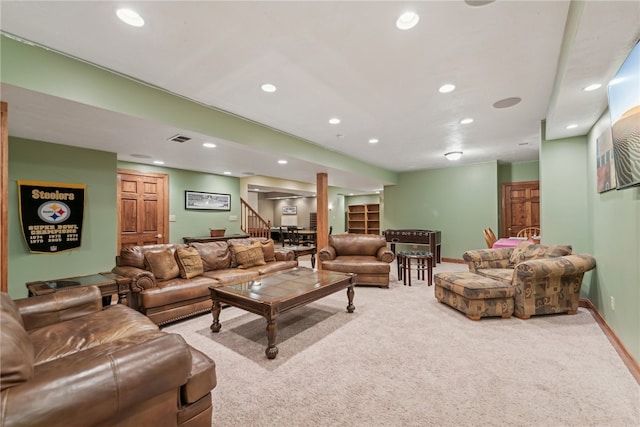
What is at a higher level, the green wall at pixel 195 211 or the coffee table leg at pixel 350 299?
the green wall at pixel 195 211

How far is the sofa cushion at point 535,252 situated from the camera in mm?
3514

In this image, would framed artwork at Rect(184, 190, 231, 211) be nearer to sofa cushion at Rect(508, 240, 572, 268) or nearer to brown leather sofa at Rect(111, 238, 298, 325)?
brown leather sofa at Rect(111, 238, 298, 325)

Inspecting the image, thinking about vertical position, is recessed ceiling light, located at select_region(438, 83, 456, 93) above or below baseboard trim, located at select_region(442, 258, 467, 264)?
above

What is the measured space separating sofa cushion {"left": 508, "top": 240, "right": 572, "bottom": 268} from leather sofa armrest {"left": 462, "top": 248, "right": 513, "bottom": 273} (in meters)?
0.07

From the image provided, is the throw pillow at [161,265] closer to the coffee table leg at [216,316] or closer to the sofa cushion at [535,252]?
the coffee table leg at [216,316]

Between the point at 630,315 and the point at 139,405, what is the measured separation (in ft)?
11.5

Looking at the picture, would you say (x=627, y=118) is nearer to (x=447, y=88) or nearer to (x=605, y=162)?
(x=605, y=162)

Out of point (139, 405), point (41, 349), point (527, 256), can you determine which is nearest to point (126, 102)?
point (41, 349)

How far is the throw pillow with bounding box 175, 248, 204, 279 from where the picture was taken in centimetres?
355

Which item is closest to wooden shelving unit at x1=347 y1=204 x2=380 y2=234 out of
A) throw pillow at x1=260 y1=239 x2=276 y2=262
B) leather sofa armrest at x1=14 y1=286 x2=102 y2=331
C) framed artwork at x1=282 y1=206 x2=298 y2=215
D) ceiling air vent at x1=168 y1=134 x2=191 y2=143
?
framed artwork at x1=282 y1=206 x2=298 y2=215

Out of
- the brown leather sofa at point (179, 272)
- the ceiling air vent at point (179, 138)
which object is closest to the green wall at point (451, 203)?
the brown leather sofa at point (179, 272)

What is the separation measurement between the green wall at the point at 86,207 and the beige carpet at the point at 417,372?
2.37 metres

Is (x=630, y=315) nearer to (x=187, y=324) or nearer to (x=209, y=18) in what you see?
(x=209, y=18)

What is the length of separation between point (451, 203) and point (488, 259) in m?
3.44
